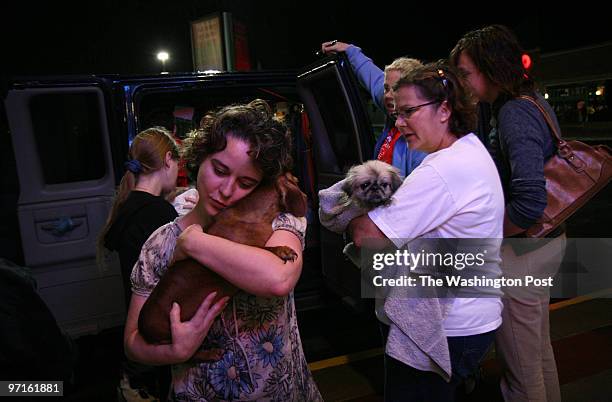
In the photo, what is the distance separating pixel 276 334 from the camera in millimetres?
1483

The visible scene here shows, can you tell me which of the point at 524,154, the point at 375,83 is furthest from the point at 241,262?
the point at 375,83

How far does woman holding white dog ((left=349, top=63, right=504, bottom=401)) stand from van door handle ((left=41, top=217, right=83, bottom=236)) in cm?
253

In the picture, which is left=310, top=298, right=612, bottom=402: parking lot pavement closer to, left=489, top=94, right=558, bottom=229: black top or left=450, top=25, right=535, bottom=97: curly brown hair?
left=489, top=94, right=558, bottom=229: black top

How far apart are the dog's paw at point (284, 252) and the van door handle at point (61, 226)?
2.62 meters

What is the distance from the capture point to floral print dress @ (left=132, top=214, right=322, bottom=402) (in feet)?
4.66

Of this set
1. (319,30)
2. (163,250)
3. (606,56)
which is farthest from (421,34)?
(163,250)

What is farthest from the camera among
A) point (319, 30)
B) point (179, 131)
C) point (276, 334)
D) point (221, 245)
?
point (319, 30)

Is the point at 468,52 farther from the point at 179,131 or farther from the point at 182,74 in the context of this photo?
the point at 179,131

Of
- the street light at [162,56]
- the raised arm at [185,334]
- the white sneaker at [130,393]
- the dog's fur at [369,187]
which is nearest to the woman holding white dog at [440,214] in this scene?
the dog's fur at [369,187]

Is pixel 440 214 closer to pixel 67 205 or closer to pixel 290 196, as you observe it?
pixel 290 196

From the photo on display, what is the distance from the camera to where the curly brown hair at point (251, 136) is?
1.38m

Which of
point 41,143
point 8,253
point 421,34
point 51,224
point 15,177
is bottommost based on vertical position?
point 8,253

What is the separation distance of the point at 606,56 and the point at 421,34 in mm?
6993

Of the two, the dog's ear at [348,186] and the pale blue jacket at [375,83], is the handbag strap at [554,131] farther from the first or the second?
the dog's ear at [348,186]
